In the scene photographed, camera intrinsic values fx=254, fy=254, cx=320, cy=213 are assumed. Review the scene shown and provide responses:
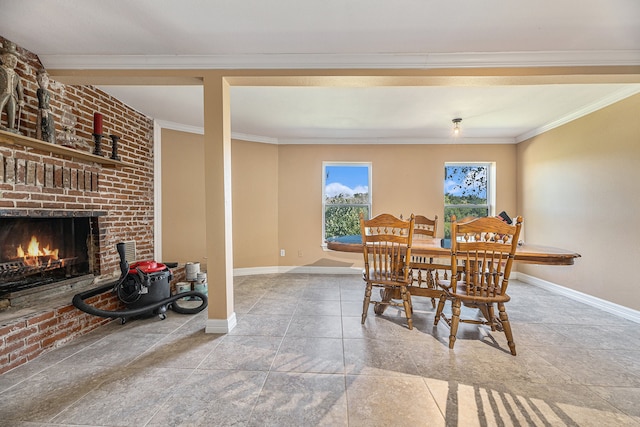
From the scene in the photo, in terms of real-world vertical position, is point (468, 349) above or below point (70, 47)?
below

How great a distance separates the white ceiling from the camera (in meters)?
1.65

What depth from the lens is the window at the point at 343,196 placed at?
14.7ft

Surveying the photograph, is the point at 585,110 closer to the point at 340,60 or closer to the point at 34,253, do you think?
the point at 340,60

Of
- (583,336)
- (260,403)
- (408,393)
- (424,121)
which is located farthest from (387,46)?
(583,336)

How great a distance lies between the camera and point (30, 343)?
1.81 metres

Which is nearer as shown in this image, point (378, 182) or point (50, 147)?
point (50, 147)

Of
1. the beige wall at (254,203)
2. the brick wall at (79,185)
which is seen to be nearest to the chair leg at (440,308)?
the beige wall at (254,203)

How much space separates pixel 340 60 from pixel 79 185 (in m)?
2.69

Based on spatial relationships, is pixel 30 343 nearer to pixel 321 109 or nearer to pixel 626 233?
pixel 321 109

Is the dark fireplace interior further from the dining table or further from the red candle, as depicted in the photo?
the dining table

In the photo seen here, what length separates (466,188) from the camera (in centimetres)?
441

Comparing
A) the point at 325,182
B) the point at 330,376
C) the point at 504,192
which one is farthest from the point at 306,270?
Answer: the point at 504,192

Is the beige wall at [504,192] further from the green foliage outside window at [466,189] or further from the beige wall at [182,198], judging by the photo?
the green foliage outside window at [466,189]

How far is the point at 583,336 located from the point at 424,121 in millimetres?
2841
